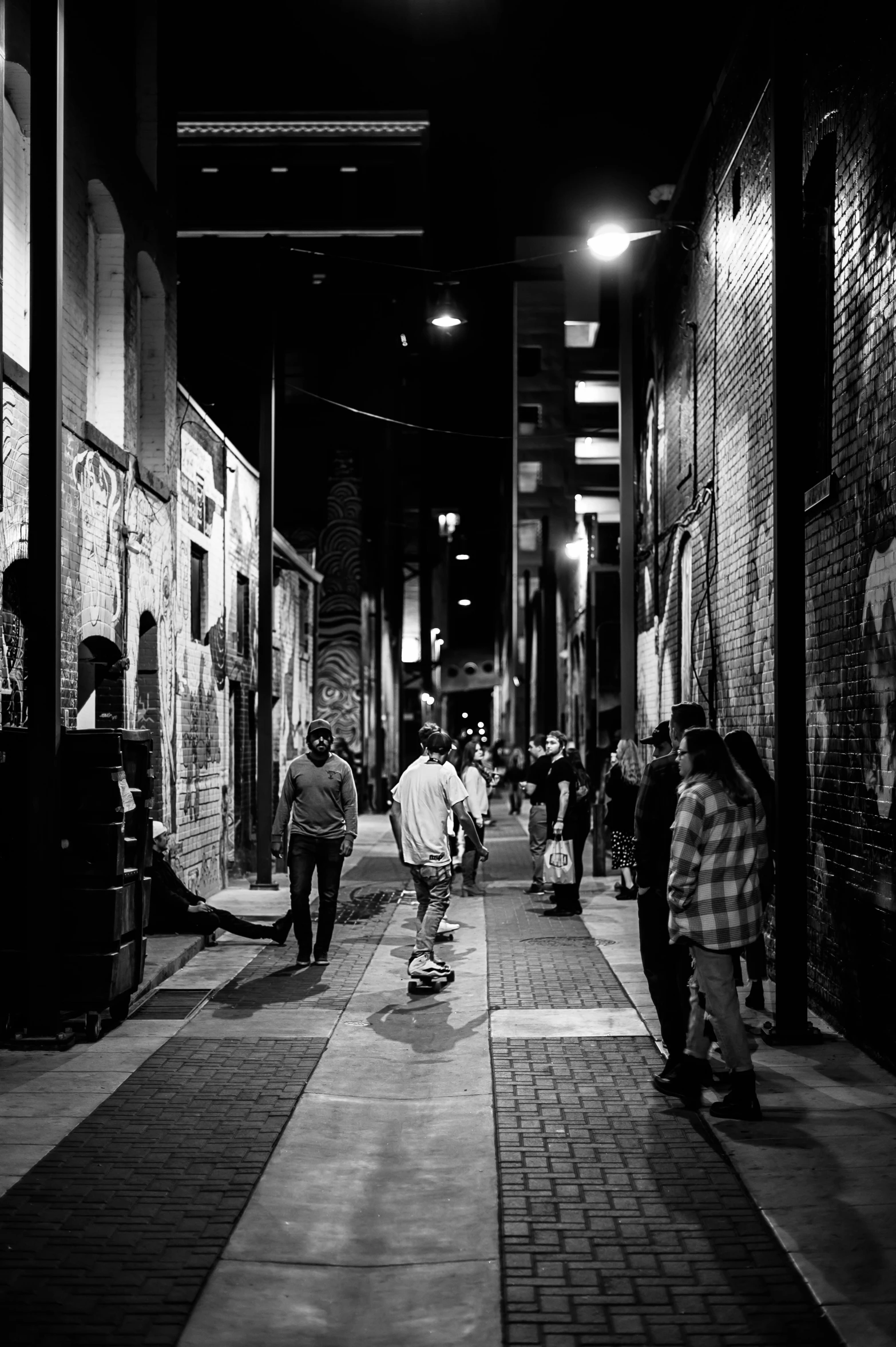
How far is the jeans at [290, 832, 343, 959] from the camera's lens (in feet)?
37.4

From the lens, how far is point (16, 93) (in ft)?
35.1

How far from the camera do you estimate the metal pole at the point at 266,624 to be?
17016mm

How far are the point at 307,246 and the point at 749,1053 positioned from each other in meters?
42.5

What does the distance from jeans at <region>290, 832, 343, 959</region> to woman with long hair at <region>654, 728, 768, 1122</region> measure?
5.02 m

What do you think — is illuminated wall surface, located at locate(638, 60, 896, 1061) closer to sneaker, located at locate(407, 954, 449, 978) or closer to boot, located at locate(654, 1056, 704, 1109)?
boot, located at locate(654, 1056, 704, 1109)

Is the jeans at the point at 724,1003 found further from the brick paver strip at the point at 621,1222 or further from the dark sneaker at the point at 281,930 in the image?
the dark sneaker at the point at 281,930

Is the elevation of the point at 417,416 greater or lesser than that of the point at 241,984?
greater

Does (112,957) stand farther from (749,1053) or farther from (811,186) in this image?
(811,186)

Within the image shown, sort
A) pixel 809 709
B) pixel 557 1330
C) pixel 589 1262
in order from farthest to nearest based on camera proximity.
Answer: pixel 809 709 < pixel 589 1262 < pixel 557 1330

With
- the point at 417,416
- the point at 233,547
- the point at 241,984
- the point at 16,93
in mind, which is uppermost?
the point at 417,416

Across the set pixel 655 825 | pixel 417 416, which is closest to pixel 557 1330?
pixel 655 825

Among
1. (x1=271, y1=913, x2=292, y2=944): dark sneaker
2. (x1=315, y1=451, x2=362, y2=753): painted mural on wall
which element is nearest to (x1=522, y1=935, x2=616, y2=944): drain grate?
(x1=271, y1=913, x2=292, y2=944): dark sneaker

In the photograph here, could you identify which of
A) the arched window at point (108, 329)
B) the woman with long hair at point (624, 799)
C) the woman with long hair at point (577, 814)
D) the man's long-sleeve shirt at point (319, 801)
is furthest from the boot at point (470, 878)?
the arched window at point (108, 329)

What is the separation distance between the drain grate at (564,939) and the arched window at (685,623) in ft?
11.0
